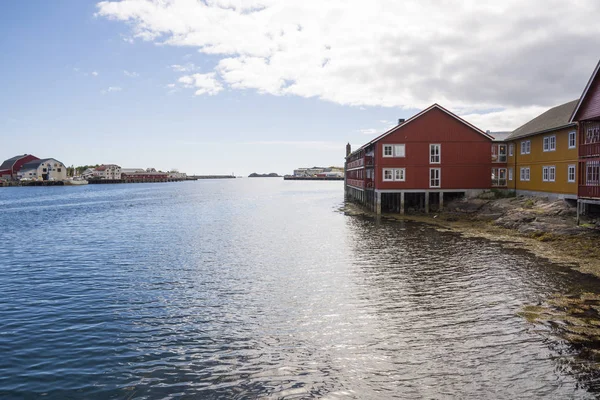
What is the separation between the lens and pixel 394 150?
169 ft

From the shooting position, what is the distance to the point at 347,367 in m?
12.0

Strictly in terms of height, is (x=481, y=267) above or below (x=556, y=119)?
below

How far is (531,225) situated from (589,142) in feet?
26.4

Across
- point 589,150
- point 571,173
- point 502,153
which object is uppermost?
point 502,153

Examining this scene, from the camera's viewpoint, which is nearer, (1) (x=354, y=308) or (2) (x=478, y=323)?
(2) (x=478, y=323)

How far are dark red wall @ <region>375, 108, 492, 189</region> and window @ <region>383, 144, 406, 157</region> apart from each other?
0.38 metres

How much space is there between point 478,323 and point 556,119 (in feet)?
115

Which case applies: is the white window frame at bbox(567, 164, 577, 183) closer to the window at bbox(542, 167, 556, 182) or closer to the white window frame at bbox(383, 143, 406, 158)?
the window at bbox(542, 167, 556, 182)

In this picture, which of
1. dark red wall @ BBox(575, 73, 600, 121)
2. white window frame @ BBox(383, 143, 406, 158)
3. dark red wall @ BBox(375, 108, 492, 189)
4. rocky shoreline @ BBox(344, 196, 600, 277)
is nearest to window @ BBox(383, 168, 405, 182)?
dark red wall @ BBox(375, 108, 492, 189)

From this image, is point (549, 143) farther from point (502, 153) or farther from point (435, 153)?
point (435, 153)

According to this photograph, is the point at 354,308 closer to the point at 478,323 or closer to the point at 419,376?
the point at 478,323

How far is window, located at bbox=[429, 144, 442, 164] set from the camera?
167 feet

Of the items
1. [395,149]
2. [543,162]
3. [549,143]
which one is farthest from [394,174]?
[549,143]

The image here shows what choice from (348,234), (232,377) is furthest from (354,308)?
(348,234)
